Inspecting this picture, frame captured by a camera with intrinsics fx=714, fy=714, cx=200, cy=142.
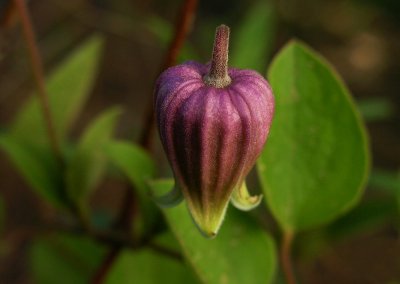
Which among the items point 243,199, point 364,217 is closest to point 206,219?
point 243,199

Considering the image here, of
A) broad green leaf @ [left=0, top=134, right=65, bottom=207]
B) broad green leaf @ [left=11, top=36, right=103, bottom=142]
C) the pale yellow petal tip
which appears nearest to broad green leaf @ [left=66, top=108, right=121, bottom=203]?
broad green leaf @ [left=0, top=134, right=65, bottom=207]

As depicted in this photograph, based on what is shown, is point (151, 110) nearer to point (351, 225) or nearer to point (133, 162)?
point (133, 162)

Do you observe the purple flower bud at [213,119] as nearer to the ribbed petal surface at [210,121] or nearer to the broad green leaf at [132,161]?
the ribbed petal surface at [210,121]

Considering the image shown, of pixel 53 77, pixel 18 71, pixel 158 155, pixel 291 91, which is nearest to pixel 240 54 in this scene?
pixel 53 77

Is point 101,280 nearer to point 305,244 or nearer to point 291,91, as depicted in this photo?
point 291,91

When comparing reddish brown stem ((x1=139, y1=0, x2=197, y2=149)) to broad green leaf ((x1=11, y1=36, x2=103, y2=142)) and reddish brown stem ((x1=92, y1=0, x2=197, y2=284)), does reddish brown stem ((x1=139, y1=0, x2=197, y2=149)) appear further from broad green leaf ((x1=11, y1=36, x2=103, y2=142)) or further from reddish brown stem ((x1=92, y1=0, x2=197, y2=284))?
broad green leaf ((x1=11, y1=36, x2=103, y2=142))
